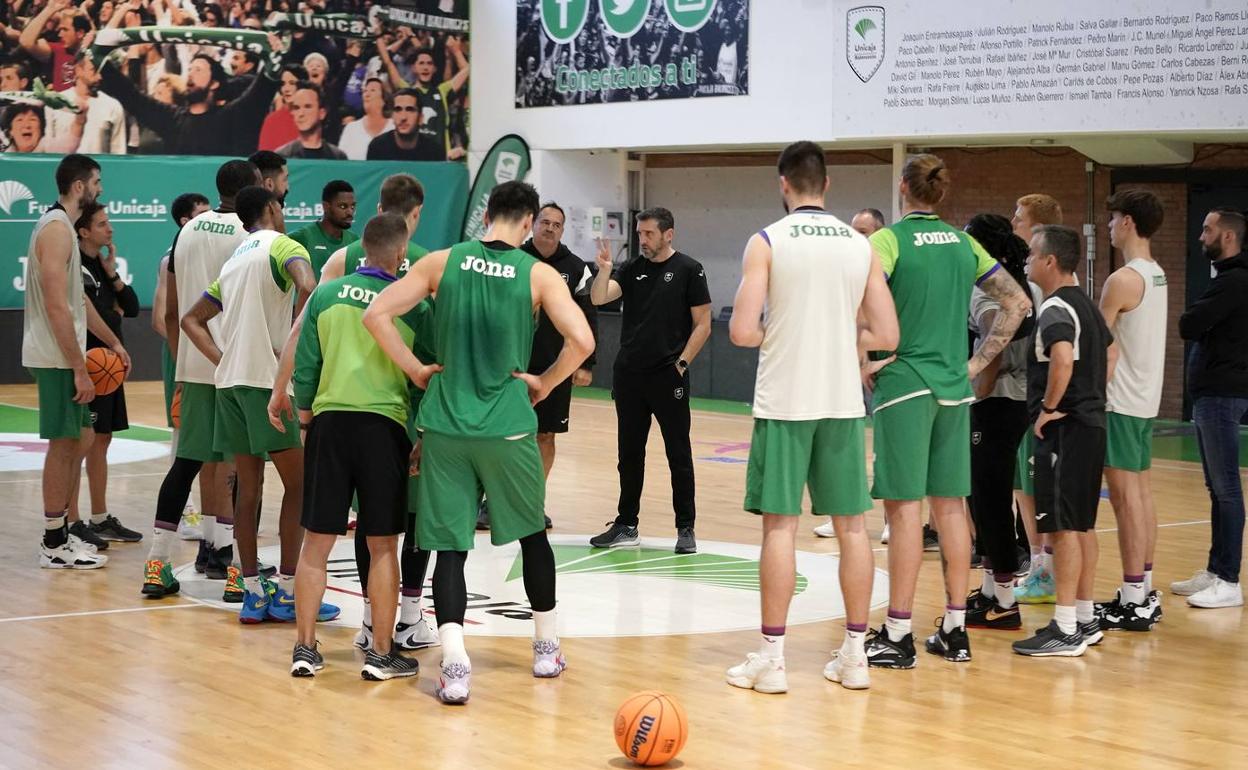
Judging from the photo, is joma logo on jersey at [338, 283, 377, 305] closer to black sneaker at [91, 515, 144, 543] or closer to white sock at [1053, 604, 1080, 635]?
white sock at [1053, 604, 1080, 635]

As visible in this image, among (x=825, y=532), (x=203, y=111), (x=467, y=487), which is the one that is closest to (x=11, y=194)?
(x=203, y=111)

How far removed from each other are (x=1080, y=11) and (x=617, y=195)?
7430 millimetres

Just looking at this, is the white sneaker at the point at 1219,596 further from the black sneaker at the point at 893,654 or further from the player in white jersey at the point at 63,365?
the player in white jersey at the point at 63,365

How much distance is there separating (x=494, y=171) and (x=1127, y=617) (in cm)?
1535

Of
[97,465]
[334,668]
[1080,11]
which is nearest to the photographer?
[334,668]

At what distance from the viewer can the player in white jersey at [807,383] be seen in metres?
5.72

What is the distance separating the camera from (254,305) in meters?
6.80

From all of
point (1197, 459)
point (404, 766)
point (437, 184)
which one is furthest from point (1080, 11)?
point (404, 766)

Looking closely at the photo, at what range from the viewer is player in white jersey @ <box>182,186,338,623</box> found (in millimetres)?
6738

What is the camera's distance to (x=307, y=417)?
5.98m

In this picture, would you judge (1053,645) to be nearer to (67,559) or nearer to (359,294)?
(359,294)

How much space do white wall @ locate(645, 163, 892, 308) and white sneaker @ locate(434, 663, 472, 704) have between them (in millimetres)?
14029

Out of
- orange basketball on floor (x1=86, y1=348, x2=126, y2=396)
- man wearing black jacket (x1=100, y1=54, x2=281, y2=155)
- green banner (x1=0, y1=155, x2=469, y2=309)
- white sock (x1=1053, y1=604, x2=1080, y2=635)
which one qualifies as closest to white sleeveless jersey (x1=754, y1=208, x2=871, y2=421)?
white sock (x1=1053, y1=604, x2=1080, y2=635)

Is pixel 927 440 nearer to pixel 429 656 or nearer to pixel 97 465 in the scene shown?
pixel 429 656
